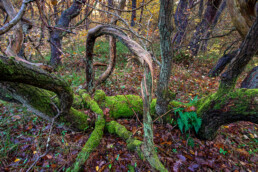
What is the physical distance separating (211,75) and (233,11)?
5.78 m

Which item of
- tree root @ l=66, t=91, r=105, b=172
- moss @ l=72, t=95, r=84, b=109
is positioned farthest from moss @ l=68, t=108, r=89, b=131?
moss @ l=72, t=95, r=84, b=109

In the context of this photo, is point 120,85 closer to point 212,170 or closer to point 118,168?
point 118,168

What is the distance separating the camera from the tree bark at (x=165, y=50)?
7.63 feet

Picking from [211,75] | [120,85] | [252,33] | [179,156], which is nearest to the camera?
[252,33]

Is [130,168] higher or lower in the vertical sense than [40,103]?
lower

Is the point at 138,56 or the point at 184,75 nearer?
the point at 138,56

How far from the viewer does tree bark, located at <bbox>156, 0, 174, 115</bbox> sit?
233 centimetres

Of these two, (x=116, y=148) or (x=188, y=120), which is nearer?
(x=116, y=148)

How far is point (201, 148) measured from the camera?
Answer: 297 centimetres

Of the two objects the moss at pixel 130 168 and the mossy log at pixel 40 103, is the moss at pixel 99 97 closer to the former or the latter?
the mossy log at pixel 40 103

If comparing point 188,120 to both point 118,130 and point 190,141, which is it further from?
point 118,130

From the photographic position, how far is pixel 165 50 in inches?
106

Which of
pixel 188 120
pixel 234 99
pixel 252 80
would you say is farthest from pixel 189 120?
pixel 252 80

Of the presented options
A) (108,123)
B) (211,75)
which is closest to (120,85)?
(108,123)
